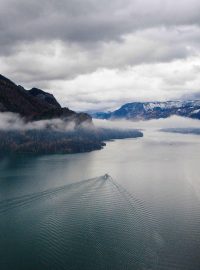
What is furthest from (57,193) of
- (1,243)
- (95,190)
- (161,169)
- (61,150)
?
(61,150)

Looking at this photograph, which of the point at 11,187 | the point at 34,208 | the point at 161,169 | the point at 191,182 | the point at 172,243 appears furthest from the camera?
the point at 161,169

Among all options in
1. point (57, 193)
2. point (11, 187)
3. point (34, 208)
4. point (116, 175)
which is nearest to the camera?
→ point (34, 208)

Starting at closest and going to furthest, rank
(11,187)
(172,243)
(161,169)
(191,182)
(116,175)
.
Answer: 1. (172,243)
2. (11,187)
3. (191,182)
4. (116,175)
5. (161,169)

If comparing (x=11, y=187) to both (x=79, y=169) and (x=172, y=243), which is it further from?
(x=172, y=243)

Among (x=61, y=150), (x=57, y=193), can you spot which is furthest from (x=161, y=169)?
(x=61, y=150)

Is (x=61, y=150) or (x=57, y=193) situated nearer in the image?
(x=57, y=193)

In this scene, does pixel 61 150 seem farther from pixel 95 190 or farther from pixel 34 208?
pixel 34 208
